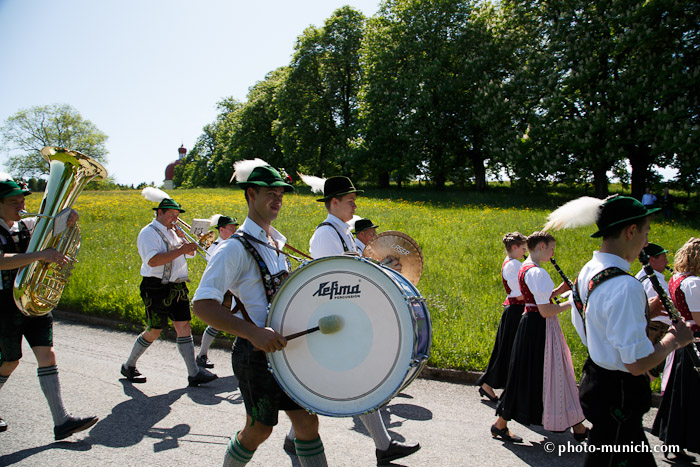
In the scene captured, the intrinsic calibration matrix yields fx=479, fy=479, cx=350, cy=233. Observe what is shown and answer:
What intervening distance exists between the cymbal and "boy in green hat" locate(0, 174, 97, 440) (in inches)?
116

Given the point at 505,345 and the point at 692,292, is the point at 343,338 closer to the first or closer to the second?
the point at 505,345

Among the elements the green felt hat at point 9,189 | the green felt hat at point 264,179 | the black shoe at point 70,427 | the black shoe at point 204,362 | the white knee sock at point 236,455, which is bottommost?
the black shoe at point 204,362

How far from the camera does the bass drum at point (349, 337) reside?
249 cm

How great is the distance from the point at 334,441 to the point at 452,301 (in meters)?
4.88

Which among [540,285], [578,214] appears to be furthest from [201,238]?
[578,214]

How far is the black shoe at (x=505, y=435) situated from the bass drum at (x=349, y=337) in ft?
7.54

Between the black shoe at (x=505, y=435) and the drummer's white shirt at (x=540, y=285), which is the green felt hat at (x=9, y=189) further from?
the black shoe at (x=505, y=435)

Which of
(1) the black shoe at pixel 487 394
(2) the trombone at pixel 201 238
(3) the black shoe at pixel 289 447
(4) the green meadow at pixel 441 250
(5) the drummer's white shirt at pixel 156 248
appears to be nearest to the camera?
(3) the black shoe at pixel 289 447

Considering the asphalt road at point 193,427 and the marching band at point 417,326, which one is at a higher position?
the marching band at point 417,326

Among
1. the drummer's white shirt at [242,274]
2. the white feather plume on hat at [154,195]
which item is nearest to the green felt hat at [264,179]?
the drummer's white shirt at [242,274]

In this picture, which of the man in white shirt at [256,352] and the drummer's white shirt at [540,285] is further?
the drummer's white shirt at [540,285]

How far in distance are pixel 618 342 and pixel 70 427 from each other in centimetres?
430

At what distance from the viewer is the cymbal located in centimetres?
503

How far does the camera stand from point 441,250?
41.5 feet
